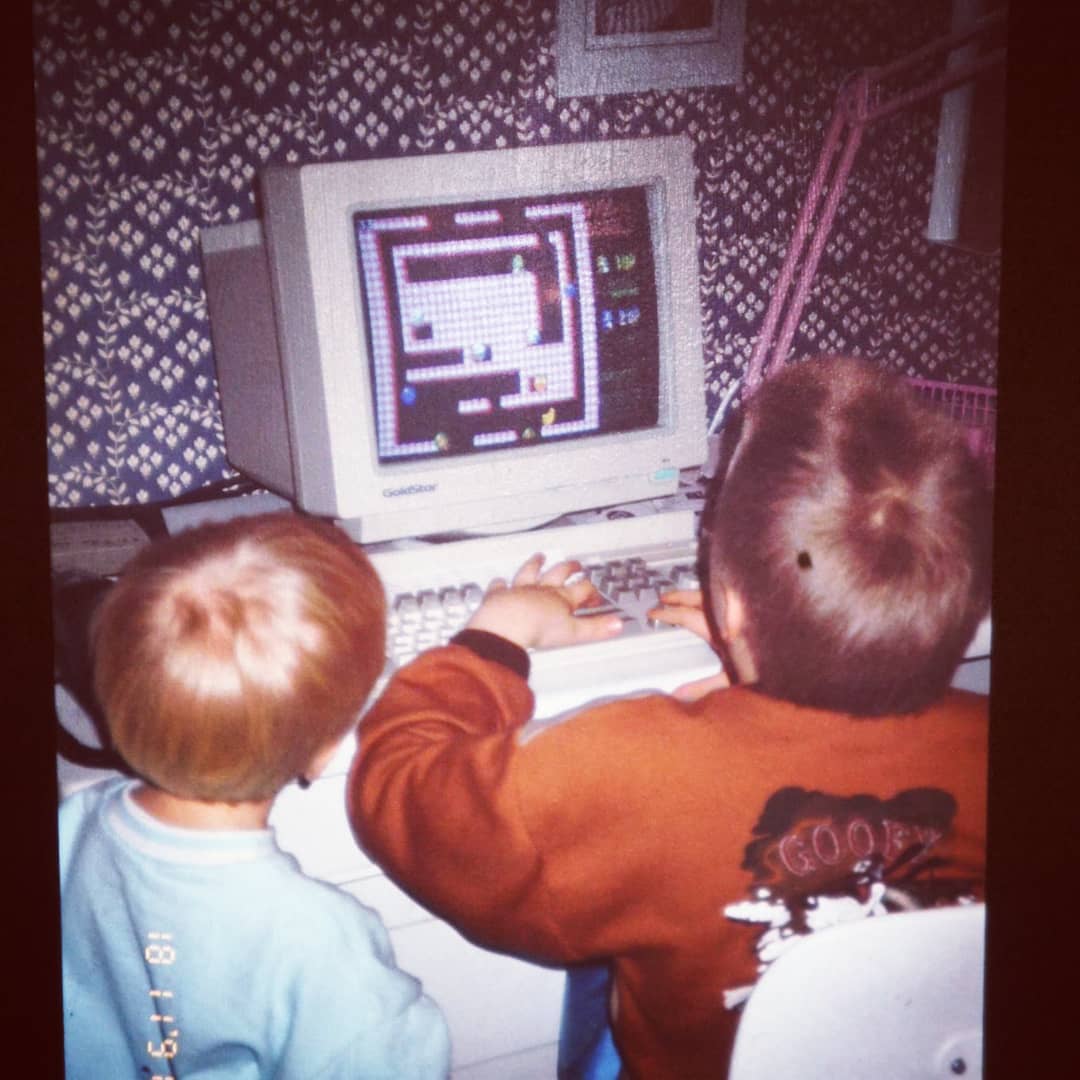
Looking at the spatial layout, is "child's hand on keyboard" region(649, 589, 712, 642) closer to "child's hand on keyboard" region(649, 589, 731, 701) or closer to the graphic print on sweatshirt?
"child's hand on keyboard" region(649, 589, 731, 701)

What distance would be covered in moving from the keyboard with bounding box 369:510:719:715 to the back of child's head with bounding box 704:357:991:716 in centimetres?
10

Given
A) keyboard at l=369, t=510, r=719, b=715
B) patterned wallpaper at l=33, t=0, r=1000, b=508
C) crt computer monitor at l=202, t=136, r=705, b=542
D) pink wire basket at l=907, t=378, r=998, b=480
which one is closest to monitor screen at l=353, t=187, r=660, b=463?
crt computer monitor at l=202, t=136, r=705, b=542

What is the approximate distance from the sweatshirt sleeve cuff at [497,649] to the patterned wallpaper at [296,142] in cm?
56

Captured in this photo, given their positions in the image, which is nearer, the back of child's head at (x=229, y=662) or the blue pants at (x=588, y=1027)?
the back of child's head at (x=229, y=662)

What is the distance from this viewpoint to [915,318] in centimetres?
135

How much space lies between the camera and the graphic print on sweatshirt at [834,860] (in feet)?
2.50

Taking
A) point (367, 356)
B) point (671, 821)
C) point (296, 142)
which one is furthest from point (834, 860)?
point (296, 142)

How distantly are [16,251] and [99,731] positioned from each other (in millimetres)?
413

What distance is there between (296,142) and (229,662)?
728 mm

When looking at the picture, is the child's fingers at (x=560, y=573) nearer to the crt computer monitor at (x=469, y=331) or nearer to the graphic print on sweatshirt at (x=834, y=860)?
the crt computer monitor at (x=469, y=331)

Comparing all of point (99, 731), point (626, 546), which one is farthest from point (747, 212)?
point (99, 731)

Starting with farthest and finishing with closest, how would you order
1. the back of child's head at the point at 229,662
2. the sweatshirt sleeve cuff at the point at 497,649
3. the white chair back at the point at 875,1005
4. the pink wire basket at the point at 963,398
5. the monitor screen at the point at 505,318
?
the pink wire basket at the point at 963,398, the monitor screen at the point at 505,318, the sweatshirt sleeve cuff at the point at 497,649, the back of child's head at the point at 229,662, the white chair back at the point at 875,1005

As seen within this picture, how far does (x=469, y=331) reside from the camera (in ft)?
3.20

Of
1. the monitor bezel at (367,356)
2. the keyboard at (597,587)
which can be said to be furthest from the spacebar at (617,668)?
the monitor bezel at (367,356)
